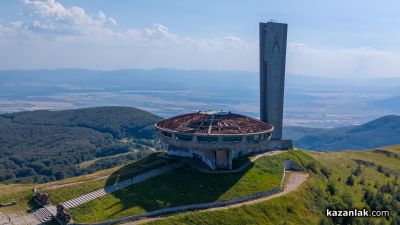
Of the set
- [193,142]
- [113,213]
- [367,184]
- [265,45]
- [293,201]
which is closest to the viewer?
[113,213]

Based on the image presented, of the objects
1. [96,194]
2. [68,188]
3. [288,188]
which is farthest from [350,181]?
[68,188]

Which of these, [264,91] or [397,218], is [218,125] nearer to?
[264,91]

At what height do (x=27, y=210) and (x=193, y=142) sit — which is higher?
(x=193, y=142)

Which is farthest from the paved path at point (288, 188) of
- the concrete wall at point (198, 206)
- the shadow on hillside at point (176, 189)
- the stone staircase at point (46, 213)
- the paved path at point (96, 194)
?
the stone staircase at point (46, 213)

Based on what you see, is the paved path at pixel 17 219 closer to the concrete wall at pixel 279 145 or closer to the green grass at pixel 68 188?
the green grass at pixel 68 188

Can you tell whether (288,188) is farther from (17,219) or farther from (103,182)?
(17,219)

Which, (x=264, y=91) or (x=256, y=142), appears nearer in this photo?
(x=256, y=142)

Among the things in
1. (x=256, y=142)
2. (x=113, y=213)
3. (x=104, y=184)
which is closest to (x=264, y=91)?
(x=256, y=142)
